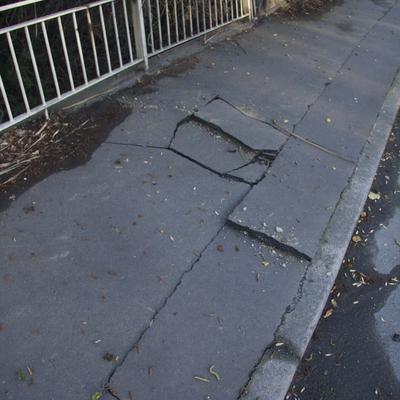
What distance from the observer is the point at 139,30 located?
4965 millimetres

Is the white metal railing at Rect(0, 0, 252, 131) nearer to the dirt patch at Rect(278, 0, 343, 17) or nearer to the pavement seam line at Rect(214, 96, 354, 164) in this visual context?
the pavement seam line at Rect(214, 96, 354, 164)

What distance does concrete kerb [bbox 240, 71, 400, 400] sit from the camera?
8.63 feet

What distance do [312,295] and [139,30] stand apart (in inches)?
131

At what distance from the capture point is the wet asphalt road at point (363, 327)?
9.13 feet

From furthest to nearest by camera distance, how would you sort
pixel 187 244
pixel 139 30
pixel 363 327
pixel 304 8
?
pixel 304 8 → pixel 139 30 → pixel 187 244 → pixel 363 327

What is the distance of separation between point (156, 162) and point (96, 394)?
6.72 feet

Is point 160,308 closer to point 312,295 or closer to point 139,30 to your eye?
point 312,295

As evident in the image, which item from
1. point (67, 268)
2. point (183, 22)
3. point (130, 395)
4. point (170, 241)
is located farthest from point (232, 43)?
point (130, 395)

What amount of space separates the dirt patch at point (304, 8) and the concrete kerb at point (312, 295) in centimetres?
377

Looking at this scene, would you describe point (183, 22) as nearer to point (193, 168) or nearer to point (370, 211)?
point (193, 168)

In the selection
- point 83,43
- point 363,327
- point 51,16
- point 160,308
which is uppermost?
point 51,16

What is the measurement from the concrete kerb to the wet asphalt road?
124 mm

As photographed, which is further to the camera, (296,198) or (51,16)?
(51,16)

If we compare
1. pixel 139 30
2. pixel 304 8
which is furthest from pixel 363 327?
pixel 304 8
